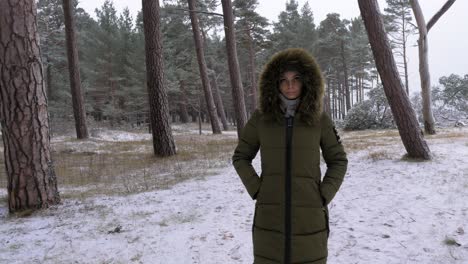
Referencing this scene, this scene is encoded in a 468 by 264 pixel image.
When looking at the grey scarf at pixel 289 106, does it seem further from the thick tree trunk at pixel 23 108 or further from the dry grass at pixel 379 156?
the dry grass at pixel 379 156

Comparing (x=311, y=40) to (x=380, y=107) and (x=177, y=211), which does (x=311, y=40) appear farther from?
(x=177, y=211)

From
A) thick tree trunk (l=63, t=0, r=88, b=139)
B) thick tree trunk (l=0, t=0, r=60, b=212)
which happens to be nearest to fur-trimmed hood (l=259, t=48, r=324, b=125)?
thick tree trunk (l=0, t=0, r=60, b=212)

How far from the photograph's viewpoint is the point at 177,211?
533 cm

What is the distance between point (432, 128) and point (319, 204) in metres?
13.5

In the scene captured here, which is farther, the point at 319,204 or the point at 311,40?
the point at 311,40

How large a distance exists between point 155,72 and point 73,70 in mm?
8306

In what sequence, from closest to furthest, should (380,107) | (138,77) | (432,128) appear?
(432,128) < (380,107) < (138,77)

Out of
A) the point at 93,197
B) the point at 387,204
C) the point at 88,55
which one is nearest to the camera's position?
the point at 387,204

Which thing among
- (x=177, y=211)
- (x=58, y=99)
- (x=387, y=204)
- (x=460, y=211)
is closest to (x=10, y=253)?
(x=177, y=211)

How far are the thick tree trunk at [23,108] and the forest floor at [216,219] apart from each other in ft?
1.52

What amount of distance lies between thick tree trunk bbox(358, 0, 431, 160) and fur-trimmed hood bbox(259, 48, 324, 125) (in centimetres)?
586

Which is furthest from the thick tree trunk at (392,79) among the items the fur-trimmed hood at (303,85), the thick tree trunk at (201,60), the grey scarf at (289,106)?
the thick tree trunk at (201,60)

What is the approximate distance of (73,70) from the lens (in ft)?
53.6

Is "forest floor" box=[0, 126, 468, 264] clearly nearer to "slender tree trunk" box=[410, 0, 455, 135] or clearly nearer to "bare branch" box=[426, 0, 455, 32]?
"bare branch" box=[426, 0, 455, 32]
